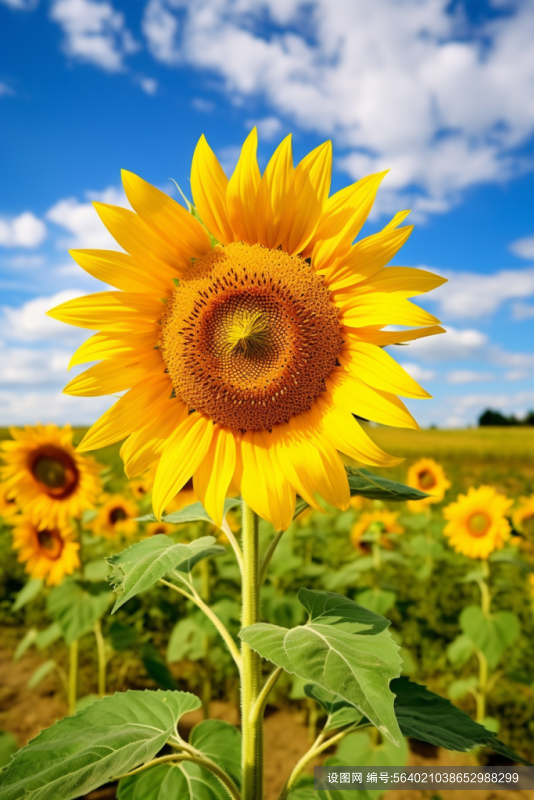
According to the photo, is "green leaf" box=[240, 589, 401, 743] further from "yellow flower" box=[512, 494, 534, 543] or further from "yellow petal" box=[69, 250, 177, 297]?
"yellow flower" box=[512, 494, 534, 543]

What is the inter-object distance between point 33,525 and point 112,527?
3.44ft

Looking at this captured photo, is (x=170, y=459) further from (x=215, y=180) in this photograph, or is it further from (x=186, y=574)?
(x=215, y=180)

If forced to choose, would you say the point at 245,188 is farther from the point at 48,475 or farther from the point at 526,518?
the point at 526,518

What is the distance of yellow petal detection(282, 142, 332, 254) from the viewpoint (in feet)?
5.17

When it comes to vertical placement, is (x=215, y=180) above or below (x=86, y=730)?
above

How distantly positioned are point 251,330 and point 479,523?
4026mm

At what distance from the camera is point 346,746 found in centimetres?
380

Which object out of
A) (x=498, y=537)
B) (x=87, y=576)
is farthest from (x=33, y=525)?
(x=498, y=537)

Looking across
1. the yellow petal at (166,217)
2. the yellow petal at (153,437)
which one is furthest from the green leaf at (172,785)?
the yellow petal at (166,217)

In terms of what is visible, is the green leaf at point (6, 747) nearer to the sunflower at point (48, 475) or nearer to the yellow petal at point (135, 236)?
the sunflower at point (48, 475)

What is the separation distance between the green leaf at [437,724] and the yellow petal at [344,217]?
137 centimetres

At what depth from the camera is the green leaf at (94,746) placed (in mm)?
1325

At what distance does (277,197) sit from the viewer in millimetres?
1589

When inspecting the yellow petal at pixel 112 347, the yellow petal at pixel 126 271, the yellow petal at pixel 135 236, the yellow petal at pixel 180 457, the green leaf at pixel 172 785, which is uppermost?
the yellow petal at pixel 135 236
